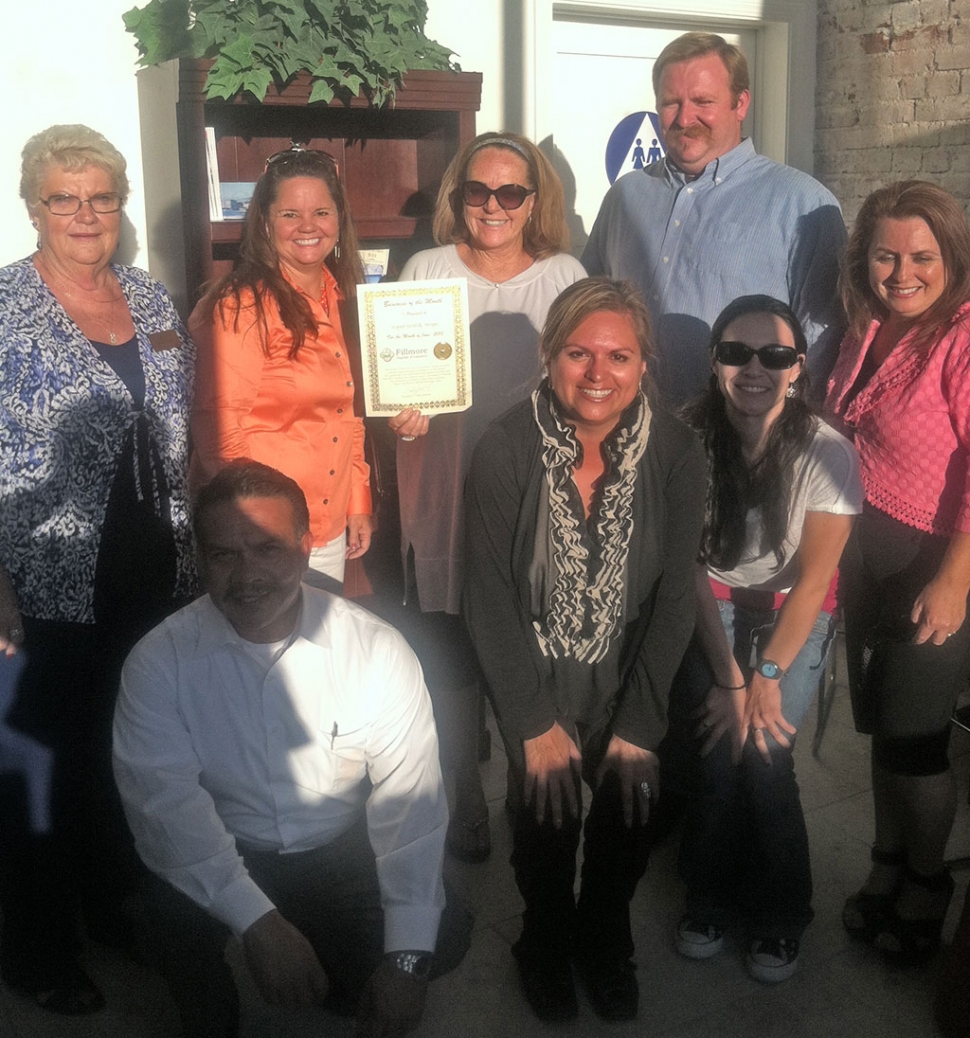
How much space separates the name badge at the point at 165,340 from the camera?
2643 mm

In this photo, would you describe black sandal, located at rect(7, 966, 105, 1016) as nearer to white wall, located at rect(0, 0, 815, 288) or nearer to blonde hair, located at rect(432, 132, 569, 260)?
blonde hair, located at rect(432, 132, 569, 260)

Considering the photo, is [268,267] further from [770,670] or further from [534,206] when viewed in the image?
[770,670]

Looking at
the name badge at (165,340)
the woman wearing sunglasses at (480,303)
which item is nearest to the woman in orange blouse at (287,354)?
the name badge at (165,340)

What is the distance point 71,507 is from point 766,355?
1.64 m

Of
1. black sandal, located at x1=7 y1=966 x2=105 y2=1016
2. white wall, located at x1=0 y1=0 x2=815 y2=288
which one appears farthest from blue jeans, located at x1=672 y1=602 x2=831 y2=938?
white wall, located at x1=0 y1=0 x2=815 y2=288

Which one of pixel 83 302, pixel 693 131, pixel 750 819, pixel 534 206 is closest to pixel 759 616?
pixel 750 819

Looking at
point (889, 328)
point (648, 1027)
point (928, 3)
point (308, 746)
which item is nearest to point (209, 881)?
point (308, 746)

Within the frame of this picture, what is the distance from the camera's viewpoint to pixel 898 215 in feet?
8.77

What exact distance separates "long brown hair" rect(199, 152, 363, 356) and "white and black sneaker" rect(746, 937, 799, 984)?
1.88 meters

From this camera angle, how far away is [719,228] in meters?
3.26

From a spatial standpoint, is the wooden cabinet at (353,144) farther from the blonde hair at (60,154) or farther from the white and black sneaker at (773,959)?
the white and black sneaker at (773,959)

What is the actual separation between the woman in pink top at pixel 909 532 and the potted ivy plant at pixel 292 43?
5.33 ft

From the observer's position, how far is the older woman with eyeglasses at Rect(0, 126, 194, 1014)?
2.42 metres

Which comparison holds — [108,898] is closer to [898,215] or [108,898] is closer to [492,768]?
[492,768]
